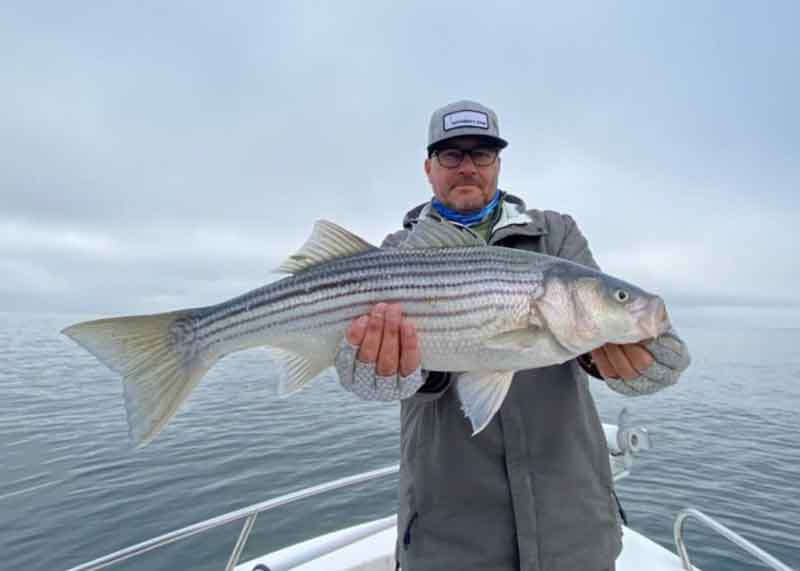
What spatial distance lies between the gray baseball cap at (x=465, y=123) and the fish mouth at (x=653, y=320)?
2.03 meters

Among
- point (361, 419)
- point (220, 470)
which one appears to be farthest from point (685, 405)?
point (220, 470)

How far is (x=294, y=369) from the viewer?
375 centimetres

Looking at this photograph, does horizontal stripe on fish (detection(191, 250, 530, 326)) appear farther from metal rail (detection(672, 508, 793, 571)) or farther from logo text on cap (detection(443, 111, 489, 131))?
metal rail (detection(672, 508, 793, 571))

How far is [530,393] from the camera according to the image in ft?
11.6

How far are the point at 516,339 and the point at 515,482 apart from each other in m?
1.01

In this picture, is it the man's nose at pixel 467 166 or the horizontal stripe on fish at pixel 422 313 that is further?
the man's nose at pixel 467 166

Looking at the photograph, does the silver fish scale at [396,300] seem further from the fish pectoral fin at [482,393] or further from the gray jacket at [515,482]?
the gray jacket at [515,482]

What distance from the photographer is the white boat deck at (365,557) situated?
5477 mm

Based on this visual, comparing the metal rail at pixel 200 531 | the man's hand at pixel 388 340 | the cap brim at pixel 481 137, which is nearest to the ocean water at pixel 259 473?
the metal rail at pixel 200 531

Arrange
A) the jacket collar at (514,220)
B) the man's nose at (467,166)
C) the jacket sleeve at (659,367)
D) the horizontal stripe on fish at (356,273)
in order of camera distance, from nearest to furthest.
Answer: the jacket sleeve at (659,367), the horizontal stripe on fish at (356,273), the jacket collar at (514,220), the man's nose at (467,166)

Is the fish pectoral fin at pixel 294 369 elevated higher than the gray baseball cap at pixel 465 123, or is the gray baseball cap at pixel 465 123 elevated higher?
the gray baseball cap at pixel 465 123

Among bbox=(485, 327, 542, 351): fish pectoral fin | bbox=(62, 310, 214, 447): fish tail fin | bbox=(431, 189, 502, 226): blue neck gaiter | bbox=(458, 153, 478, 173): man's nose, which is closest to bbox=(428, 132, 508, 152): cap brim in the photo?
bbox=(458, 153, 478, 173): man's nose

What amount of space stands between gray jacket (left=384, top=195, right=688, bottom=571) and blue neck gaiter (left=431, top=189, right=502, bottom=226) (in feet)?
5.17

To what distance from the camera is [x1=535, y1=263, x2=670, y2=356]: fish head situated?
132 inches
